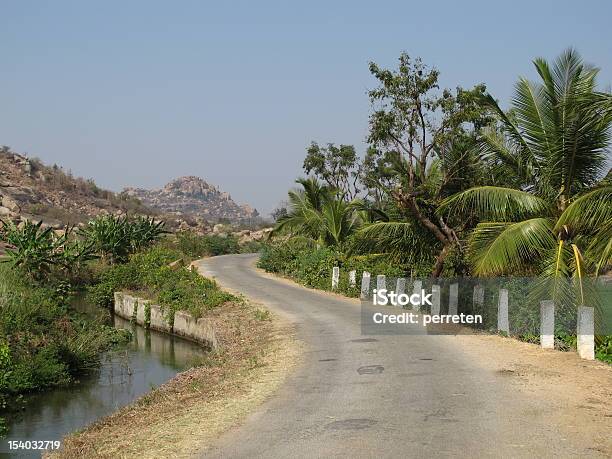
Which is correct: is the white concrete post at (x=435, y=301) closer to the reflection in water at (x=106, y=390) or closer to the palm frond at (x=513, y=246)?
the palm frond at (x=513, y=246)

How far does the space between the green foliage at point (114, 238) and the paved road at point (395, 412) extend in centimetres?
2888

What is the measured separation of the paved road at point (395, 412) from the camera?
7.84 m

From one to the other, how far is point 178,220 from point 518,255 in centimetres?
8932

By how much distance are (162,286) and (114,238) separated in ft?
46.1

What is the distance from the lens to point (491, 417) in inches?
355

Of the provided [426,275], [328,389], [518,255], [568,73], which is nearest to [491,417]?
[328,389]

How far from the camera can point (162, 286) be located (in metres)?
29.9

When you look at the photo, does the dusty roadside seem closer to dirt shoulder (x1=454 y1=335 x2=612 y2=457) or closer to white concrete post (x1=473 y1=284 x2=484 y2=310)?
dirt shoulder (x1=454 y1=335 x2=612 y2=457)

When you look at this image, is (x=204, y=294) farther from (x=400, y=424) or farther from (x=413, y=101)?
(x=400, y=424)

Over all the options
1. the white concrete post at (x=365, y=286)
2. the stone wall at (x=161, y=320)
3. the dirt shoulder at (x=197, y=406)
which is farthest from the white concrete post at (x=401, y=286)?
the stone wall at (x=161, y=320)

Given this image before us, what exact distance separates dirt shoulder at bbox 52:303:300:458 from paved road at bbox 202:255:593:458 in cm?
36

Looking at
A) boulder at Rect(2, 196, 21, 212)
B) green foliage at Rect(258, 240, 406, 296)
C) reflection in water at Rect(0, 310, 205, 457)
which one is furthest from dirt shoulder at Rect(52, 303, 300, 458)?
boulder at Rect(2, 196, 21, 212)

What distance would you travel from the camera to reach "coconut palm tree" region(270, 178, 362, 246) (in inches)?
1321

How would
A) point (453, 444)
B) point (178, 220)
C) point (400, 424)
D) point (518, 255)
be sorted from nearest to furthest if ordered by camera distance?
1. point (453, 444)
2. point (400, 424)
3. point (518, 255)
4. point (178, 220)
